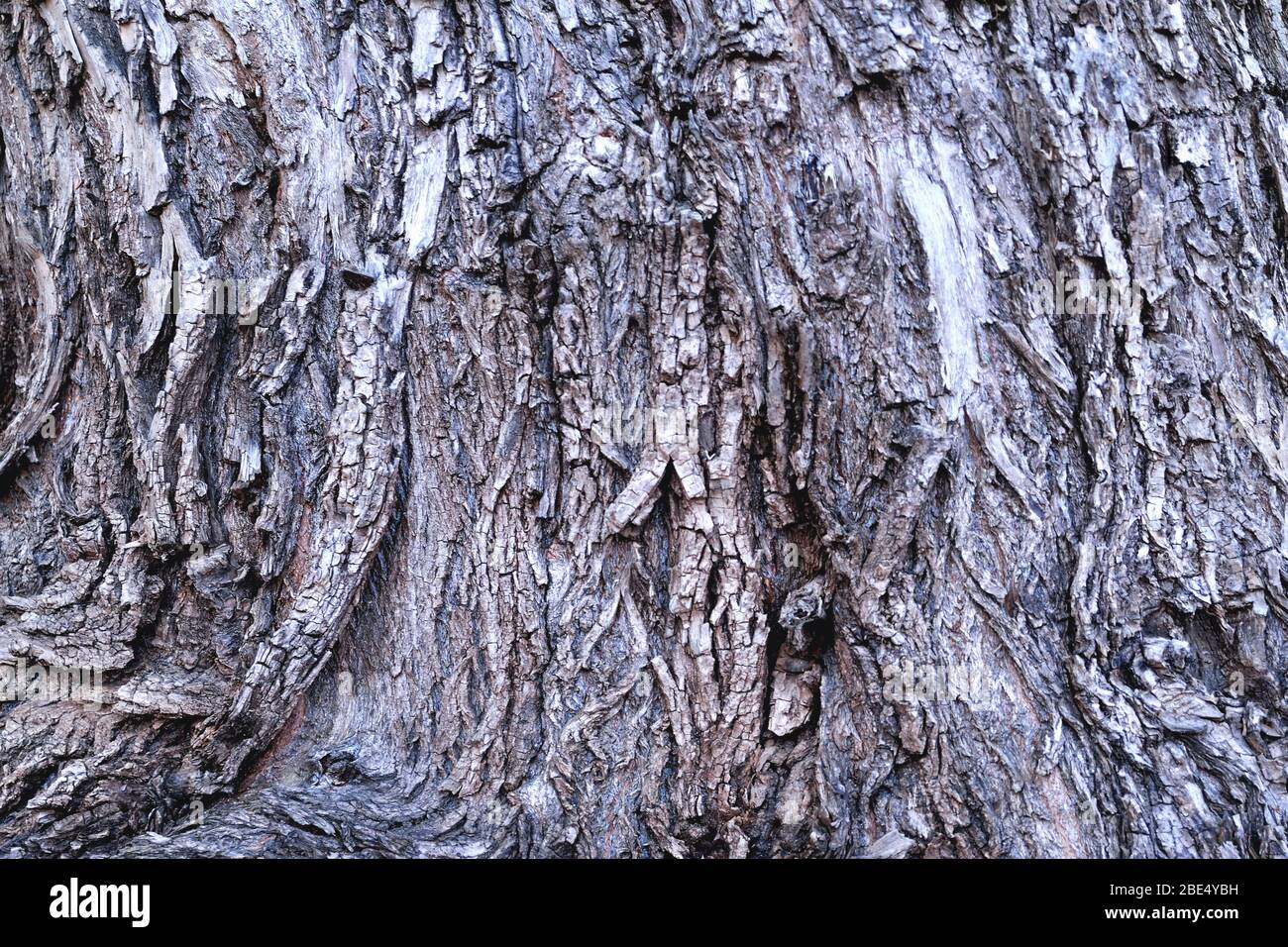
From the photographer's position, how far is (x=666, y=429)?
7.32ft

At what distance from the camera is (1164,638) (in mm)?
2141

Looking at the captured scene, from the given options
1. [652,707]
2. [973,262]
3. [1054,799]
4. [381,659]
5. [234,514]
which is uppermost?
[973,262]

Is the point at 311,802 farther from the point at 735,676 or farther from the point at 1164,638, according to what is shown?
the point at 1164,638

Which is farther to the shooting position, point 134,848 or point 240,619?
point 240,619

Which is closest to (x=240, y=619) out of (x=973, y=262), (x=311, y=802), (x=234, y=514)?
(x=234, y=514)

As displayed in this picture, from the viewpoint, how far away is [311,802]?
228cm

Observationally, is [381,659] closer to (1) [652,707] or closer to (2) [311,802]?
(2) [311,802]

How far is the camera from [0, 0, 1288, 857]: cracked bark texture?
2.13 metres

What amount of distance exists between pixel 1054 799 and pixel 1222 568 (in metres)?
0.66

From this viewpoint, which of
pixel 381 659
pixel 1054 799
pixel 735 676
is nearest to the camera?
pixel 1054 799

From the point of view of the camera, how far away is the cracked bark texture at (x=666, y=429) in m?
2.13

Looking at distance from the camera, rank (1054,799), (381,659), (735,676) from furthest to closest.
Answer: (381,659) < (735,676) < (1054,799)

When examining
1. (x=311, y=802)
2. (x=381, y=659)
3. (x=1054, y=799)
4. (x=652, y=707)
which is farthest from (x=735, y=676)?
(x=311, y=802)

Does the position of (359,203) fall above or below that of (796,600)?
above
